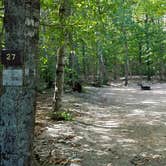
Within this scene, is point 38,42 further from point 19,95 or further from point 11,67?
point 19,95

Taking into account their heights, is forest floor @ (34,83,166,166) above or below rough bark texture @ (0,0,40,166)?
below

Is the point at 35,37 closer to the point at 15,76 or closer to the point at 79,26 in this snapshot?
the point at 15,76

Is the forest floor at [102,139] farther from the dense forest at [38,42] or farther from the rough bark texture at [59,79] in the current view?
the dense forest at [38,42]

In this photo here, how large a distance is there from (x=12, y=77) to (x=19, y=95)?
23cm

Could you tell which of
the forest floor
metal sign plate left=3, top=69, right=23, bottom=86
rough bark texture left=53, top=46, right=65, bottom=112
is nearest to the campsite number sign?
metal sign plate left=3, top=69, right=23, bottom=86

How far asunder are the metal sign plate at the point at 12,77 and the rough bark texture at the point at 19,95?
0.19 feet

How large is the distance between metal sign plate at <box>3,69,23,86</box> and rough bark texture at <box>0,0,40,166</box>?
2.3 inches

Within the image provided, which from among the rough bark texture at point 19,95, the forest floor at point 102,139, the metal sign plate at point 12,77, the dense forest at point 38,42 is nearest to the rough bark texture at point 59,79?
the dense forest at point 38,42

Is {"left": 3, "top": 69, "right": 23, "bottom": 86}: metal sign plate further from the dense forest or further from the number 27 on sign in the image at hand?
the number 27 on sign

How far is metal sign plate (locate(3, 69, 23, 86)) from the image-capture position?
13.5 feet

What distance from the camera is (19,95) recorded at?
13.8ft

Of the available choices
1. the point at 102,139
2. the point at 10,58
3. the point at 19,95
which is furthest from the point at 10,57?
the point at 102,139

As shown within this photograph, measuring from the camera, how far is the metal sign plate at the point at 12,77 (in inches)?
162

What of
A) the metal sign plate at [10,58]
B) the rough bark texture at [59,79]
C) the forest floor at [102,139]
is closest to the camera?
the metal sign plate at [10,58]
